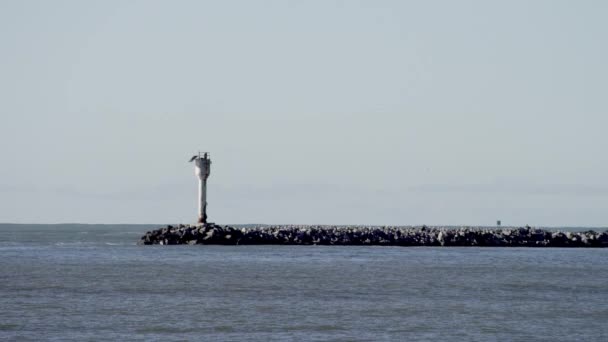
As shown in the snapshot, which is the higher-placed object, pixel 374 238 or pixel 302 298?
pixel 374 238

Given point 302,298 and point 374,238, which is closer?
point 302,298

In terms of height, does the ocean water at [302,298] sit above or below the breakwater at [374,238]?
below

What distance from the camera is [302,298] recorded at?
133ft

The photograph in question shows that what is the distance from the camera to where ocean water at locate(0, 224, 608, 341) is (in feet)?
103

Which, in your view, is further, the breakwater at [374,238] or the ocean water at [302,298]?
the breakwater at [374,238]

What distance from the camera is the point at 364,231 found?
292ft

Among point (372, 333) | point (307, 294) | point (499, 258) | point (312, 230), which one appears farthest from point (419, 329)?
point (312, 230)

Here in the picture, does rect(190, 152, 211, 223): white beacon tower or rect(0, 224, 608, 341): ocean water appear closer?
rect(0, 224, 608, 341): ocean water

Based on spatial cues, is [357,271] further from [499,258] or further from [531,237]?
[531,237]

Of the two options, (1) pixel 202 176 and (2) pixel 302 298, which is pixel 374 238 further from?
(2) pixel 302 298

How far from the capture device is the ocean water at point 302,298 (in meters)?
31.3

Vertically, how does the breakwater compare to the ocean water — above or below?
above

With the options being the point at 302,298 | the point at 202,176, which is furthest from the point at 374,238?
the point at 302,298

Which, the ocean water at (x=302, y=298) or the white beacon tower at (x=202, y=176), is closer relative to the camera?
the ocean water at (x=302, y=298)
